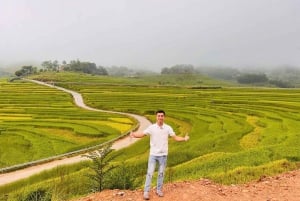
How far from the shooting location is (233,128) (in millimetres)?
38406

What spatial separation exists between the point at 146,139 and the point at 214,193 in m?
22.3

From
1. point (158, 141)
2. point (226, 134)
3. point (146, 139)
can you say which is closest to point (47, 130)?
point (146, 139)

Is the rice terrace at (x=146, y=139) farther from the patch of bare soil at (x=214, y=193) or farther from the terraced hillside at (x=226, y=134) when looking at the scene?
the patch of bare soil at (x=214, y=193)

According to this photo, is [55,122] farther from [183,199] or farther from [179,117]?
[183,199]

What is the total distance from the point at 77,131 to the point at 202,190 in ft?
96.5

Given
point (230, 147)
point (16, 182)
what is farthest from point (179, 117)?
point (16, 182)

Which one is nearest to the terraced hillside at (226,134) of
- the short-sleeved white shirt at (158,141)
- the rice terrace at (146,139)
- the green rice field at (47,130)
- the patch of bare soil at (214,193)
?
the rice terrace at (146,139)

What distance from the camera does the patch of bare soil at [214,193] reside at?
11703 mm

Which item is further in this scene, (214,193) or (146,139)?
(146,139)

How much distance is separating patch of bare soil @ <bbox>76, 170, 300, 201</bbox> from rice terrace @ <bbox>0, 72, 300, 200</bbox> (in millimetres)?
1530

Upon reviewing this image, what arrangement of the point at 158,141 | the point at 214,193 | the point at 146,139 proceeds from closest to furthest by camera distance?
the point at 158,141 < the point at 214,193 < the point at 146,139

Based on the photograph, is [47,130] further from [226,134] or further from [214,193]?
[214,193]

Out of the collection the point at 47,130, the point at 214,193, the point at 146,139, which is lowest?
the point at 47,130

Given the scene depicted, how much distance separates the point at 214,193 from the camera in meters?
12.2
